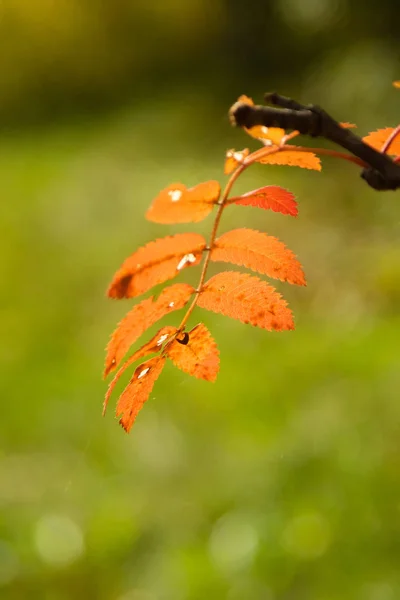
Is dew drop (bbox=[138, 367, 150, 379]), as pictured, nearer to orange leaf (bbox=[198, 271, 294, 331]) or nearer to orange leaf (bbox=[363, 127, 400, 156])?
orange leaf (bbox=[198, 271, 294, 331])

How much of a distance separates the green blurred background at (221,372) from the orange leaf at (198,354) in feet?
4.39

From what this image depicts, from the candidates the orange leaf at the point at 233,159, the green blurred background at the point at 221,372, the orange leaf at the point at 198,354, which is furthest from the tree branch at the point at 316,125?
the green blurred background at the point at 221,372

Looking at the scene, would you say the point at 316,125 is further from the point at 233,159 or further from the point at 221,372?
the point at 221,372

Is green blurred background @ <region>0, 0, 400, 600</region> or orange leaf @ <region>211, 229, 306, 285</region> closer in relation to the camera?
orange leaf @ <region>211, 229, 306, 285</region>

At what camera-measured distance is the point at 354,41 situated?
225 inches

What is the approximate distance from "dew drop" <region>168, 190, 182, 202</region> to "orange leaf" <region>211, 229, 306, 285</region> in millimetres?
72

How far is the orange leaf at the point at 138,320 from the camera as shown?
1.92ft

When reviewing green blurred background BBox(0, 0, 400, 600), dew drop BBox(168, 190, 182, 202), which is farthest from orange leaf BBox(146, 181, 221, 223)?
green blurred background BBox(0, 0, 400, 600)

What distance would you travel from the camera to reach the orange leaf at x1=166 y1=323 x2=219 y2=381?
57cm

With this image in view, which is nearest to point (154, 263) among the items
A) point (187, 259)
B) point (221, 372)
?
point (187, 259)

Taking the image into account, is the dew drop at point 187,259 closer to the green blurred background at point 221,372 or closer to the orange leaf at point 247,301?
the orange leaf at point 247,301

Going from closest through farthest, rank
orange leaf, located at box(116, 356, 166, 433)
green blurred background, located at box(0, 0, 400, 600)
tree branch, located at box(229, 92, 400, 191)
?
tree branch, located at box(229, 92, 400, 191) → orange leaf, located at box(116, 356, 166, 433) → green blurred background, located at box(0, 0, 400, 600)

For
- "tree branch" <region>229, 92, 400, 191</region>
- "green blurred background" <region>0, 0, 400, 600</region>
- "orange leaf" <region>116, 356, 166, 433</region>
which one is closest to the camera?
"tree branch" <region>229, 92, 400, 191</region>

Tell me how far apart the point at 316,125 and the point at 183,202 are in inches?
6.9
